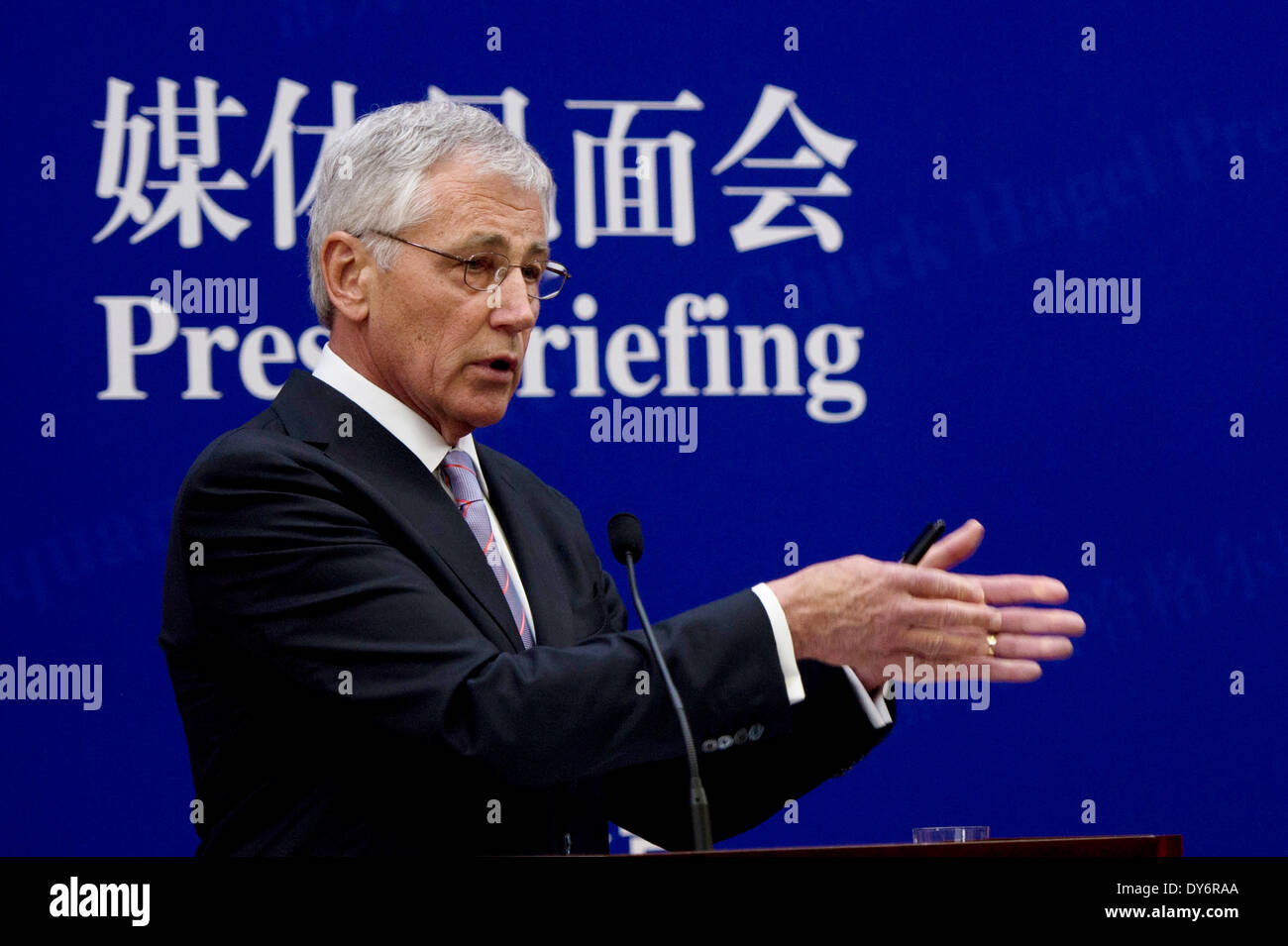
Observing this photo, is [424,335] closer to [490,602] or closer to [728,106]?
[490,602]

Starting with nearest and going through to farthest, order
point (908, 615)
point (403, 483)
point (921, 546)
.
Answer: point (908, 615) < point (921, 546) < point (403, 483)

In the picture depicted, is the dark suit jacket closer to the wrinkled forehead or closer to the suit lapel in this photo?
the suit lapel

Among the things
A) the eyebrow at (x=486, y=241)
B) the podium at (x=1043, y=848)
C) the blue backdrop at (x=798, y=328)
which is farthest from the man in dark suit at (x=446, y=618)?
the blue backdrop at (x=798, y=328)

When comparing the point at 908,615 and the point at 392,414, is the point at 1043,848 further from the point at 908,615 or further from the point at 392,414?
the point at 392,414

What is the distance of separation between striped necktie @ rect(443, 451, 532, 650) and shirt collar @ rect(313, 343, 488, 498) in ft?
0.08

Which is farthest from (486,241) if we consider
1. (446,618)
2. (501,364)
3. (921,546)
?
(921,546)

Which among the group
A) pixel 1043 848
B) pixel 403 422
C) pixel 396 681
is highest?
pixel 403 422

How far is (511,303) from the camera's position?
1644 mm

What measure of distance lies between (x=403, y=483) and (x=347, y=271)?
30cm

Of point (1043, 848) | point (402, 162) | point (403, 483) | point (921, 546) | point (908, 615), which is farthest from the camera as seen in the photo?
point (402, 162)

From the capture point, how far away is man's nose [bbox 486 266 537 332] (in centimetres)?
163

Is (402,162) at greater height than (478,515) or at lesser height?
greater

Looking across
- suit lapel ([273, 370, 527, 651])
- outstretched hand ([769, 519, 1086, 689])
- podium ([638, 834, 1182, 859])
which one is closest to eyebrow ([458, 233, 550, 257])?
suit lapel ([273, 370, 527, 651])
